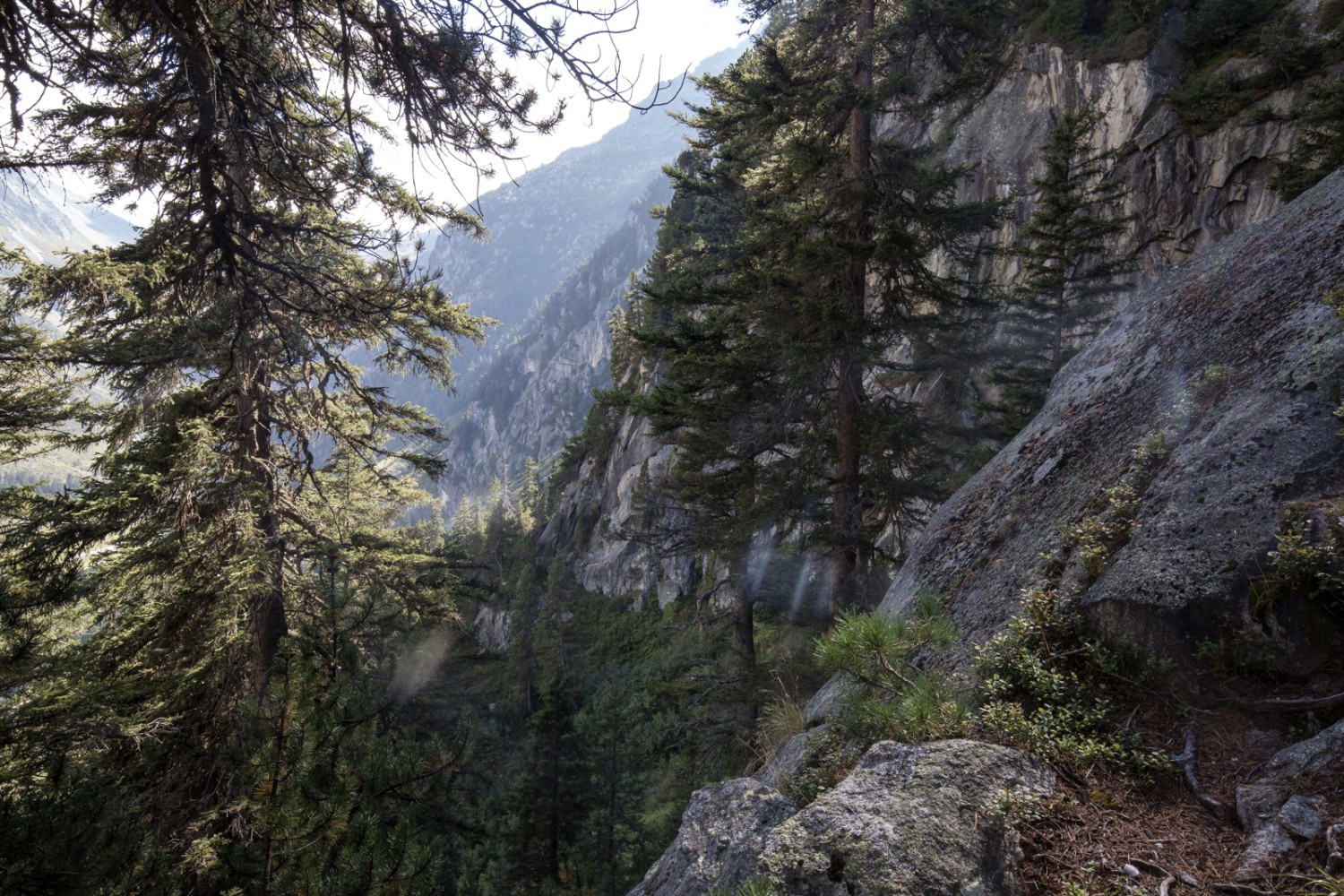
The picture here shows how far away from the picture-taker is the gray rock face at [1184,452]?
317cm

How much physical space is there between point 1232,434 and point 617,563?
1355 inches

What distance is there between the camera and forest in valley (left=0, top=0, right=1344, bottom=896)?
3.54 metres

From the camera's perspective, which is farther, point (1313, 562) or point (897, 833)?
point (1313, 562)

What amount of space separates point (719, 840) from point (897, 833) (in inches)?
42.0

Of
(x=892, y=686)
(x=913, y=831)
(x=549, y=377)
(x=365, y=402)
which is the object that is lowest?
(x=892, y=686)

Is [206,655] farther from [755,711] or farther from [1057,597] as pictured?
[1057,597]

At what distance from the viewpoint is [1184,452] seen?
3912 millimetres

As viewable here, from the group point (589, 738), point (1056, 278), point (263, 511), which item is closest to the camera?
point (263, 511)

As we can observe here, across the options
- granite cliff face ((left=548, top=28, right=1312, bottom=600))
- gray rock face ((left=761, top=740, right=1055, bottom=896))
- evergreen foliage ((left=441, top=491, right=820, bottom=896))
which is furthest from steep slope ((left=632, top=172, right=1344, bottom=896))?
granite cliff face ((left=548, top=28, right=1312, bottom=600))

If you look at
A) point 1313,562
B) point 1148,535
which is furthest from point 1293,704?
point 1148,535

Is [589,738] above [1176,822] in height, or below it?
below

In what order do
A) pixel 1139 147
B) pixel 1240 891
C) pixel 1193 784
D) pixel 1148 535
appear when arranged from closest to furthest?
pixel 1240 891 < pixel 1193 784 < pixel 1148 535 < pixel 1139 147

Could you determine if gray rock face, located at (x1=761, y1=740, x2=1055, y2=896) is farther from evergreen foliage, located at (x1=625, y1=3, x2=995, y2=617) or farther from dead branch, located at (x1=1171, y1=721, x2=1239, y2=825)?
evergreen foliage, located at (x1=625, y1=3, x2=995, y2=617)

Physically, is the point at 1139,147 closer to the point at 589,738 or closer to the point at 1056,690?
the point at 1056,690
